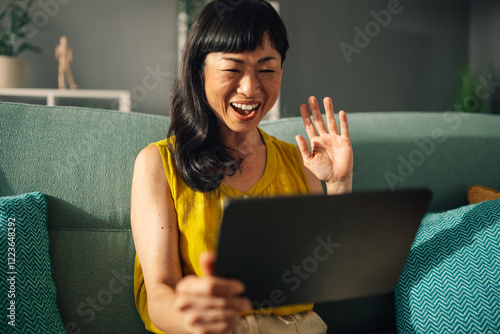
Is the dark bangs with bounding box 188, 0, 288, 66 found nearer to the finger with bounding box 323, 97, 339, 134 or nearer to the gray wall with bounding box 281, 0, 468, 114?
the finger with bounding box 323, 97, 339, 134

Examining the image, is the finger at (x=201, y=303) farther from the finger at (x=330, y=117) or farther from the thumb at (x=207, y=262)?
the finger at (x=330, y=117)

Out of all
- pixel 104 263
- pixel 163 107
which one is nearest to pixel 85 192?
pixel 104 263

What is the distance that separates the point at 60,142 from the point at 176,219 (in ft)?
1.50

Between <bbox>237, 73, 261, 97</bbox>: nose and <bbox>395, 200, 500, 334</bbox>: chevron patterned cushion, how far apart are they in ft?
2.09

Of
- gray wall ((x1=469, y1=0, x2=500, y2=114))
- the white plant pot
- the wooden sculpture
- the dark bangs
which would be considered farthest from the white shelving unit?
gray wall ((x1=469, y1=0, x2=500, y2=114))

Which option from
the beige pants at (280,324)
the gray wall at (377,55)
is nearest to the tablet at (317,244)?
the beige pants at (280,324)

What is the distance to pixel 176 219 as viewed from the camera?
1083mm

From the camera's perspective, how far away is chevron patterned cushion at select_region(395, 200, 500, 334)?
3.60 feet

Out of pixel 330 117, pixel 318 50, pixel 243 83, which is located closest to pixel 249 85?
pixel 243 83

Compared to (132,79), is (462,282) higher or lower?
lower

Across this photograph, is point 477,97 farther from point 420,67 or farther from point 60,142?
point 60,142

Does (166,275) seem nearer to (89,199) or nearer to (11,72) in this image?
(89,199)

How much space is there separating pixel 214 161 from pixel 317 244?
50 centimetres

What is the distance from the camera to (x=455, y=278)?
113 centimetres
